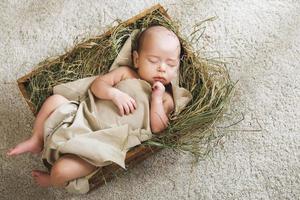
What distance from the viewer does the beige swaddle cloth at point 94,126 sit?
3.09ft

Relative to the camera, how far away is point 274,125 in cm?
118

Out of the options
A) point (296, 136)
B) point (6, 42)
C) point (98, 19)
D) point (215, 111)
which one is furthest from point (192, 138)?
point (6, 42)

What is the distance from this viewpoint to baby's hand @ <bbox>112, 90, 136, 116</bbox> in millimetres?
1000

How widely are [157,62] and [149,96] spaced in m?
0.08

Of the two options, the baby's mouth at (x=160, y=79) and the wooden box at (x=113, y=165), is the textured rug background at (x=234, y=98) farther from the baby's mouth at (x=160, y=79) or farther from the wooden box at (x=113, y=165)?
the baby's mouth at (x=160, y=79)

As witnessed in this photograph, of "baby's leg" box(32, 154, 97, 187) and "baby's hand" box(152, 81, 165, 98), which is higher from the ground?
"baby's hand" box(152, 81, 165, 98)

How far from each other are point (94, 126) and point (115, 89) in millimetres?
98

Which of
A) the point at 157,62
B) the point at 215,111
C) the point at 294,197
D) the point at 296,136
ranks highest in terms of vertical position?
the point at 157,62

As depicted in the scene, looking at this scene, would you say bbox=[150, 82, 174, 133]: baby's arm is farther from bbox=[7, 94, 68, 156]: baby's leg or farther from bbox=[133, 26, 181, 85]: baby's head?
bbox=[7, 94, 68, 156]: baby's leg

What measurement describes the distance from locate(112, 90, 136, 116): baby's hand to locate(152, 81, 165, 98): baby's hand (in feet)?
0.17

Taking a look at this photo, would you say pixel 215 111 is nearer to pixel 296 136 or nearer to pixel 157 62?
pixel 157 62

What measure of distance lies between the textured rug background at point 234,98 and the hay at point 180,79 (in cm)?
9

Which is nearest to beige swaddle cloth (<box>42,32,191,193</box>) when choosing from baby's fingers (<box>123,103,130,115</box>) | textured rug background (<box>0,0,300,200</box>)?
baby's fingers (<box>123,103,130,115</box>)

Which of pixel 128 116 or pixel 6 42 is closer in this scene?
pixel 128 116
